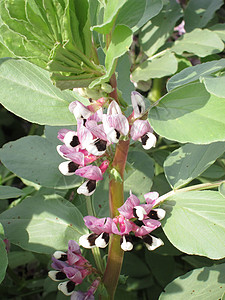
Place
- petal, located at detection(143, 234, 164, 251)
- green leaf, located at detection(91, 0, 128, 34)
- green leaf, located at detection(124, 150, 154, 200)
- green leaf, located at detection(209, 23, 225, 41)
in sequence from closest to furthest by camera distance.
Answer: green leaf, located at detection(91, 0, 128, 34), petal, located at detection(143, 234, 164, 251), green leaf, located at detection(124, 150, 154, 200), green leaf, located at detection(209, 23, 225, 41)

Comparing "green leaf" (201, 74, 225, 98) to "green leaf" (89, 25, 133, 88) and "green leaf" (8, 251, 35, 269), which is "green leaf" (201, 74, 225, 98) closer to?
"green leaf" (89, 25, 133, 88)

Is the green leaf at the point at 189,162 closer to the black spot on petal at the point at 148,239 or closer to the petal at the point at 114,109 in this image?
the black spot on petal at the point at 148,239

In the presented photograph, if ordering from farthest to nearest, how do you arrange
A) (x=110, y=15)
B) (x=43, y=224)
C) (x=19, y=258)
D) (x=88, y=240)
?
(x=19, y=258)
(x=43, y=224)
(x=88, y=240)
(x=110, y=15)

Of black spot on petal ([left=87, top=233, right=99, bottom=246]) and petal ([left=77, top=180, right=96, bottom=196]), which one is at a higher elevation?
petal ([left=77, top=180, right=96, bottom=196])

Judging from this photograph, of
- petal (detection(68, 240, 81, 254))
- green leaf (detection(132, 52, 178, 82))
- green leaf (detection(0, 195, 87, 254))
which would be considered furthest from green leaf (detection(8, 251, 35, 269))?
green leaf (detection(132, 52, 178, 82))

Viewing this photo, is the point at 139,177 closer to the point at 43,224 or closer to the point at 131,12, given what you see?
the point at 43,224

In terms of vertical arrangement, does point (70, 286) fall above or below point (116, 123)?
below

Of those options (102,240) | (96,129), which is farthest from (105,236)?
(96,129)
